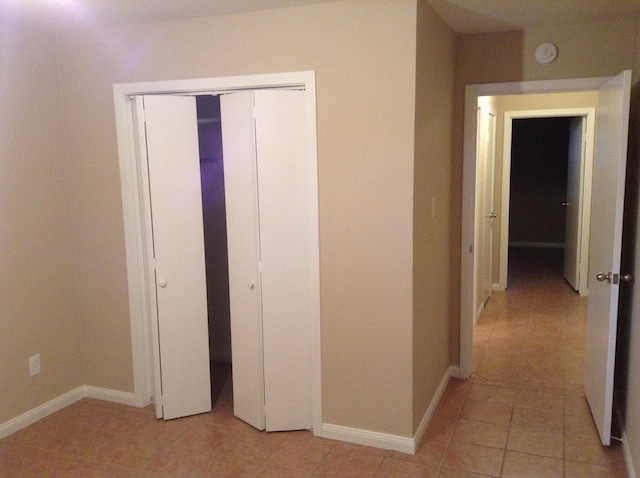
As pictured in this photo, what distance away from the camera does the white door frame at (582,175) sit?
5703mm

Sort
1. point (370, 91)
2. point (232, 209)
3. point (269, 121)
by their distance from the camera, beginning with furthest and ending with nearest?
1. point (232, 209)
2. point (269, 121)
3. point (370, 91)

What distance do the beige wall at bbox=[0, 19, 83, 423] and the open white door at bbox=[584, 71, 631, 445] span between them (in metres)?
3.12

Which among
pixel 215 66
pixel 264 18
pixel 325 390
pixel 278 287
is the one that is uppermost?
pixel 264 18

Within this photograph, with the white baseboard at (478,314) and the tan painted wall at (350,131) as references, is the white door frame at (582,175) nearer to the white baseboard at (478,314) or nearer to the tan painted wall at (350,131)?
the white baseboard at (478,314)

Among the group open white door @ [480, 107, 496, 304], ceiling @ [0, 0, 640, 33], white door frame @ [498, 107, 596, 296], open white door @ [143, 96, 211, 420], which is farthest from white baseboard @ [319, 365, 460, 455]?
white door frame @ [498, 107, 596, 296]

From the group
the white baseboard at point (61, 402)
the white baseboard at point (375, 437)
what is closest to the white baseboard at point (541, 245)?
the white baseboard at point (375, 437)

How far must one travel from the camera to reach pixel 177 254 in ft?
10.5

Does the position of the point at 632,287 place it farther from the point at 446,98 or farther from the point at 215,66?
the point at 215,66

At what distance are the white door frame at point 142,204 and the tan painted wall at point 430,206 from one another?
1.72 ft

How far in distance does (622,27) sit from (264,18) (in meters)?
2.05

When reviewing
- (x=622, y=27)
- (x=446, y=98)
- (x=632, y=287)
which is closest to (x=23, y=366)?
(x=446, y=98)

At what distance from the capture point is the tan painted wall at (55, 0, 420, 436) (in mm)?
2656

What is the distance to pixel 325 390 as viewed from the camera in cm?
300

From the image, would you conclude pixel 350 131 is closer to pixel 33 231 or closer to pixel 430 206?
pixel 430 206
